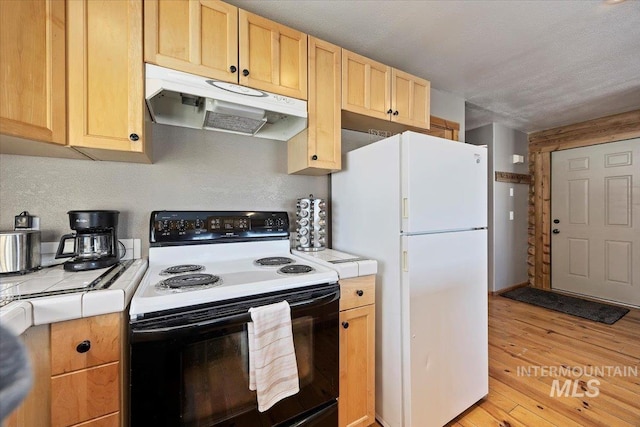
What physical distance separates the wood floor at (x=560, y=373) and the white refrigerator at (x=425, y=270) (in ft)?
0.71

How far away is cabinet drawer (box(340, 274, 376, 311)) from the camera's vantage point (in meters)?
1.35

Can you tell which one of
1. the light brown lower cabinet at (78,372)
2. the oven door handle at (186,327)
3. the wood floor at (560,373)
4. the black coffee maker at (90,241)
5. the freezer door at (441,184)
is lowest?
the wood floor at (560,373)

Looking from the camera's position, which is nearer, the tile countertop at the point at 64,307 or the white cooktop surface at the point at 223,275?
the tile countertop at the point at 64,307

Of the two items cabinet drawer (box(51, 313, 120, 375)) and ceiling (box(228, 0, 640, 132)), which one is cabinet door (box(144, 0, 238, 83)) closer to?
ceiling (box(228, 0, 640, 132))

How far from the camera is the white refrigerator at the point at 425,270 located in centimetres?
137

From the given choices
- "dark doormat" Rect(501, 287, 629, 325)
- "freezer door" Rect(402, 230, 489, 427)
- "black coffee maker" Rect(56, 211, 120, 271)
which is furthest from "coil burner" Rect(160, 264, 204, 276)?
"dark doormat" Rect(501, 287, 629, 325)

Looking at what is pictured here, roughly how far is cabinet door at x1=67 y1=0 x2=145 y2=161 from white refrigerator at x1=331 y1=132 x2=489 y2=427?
1.21m

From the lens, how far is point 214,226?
1628mm

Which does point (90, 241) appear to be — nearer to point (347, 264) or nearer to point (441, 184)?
point (347, 264)

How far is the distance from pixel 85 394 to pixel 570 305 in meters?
4.58

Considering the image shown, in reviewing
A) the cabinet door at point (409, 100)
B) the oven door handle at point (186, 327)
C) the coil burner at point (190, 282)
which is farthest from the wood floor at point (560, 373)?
the cabinet door at point (409, 100)

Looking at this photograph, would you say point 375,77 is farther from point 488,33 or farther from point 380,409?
point 380,409

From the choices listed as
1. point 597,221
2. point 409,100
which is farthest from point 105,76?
point 597,221

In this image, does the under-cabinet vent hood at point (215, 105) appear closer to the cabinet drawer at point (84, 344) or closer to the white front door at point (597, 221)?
the cabinet drawer at point (84, 344)
